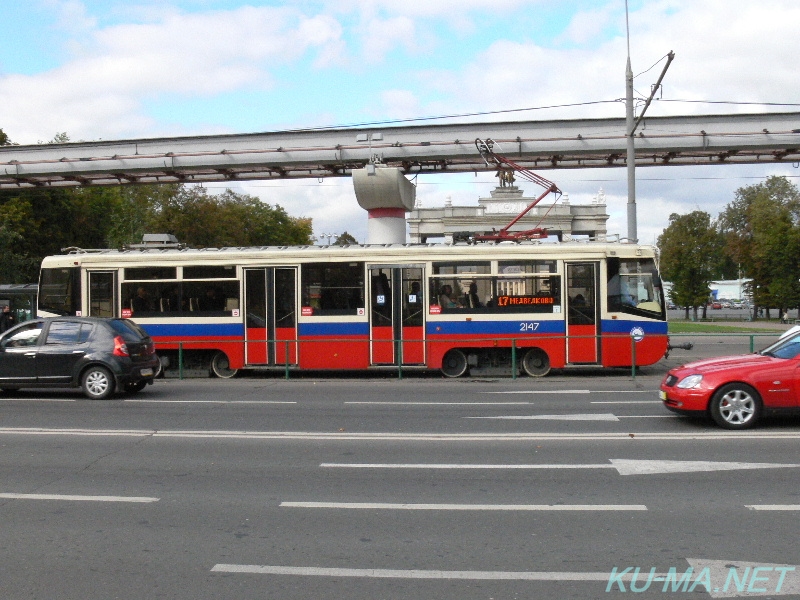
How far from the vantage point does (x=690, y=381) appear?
11.2 metres

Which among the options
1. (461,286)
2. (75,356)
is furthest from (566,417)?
(75,356)

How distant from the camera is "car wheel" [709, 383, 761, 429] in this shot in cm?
1094

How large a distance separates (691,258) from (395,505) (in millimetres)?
51142

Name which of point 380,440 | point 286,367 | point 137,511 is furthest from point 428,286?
point 137,511

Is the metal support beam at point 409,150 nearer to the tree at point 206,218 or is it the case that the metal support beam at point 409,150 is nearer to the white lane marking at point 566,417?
the tree at point 206,218

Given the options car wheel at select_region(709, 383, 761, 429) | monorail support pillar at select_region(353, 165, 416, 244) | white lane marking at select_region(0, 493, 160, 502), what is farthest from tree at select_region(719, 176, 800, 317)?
white lane marking at select_region(0, 493, 160, 502)

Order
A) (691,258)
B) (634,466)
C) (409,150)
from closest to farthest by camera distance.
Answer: (634,466), (409,150), (691,258)

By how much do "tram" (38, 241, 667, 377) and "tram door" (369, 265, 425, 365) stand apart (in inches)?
1.1

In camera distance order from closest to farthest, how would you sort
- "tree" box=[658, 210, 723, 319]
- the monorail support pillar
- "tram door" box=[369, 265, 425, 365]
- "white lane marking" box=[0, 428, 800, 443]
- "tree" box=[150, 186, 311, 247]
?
"white lane marking" box=[0, 428, 800, 443] → "tram door" box=[369, 265, 425, 365] → the monorail support pillar → "tree" box=[150, 186, 311, 247] → "tree" box=[658, 210, 723, 319]

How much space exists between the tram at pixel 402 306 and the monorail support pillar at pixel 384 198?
649 centimetres

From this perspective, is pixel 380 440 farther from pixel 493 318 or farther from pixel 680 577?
pixel 493 318

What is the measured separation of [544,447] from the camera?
10.2m

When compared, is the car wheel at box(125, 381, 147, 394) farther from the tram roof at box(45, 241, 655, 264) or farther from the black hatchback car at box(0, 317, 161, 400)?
the tram roof at box(45, 241, 655, 264)

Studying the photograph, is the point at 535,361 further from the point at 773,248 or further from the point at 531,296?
the point at 773,248
